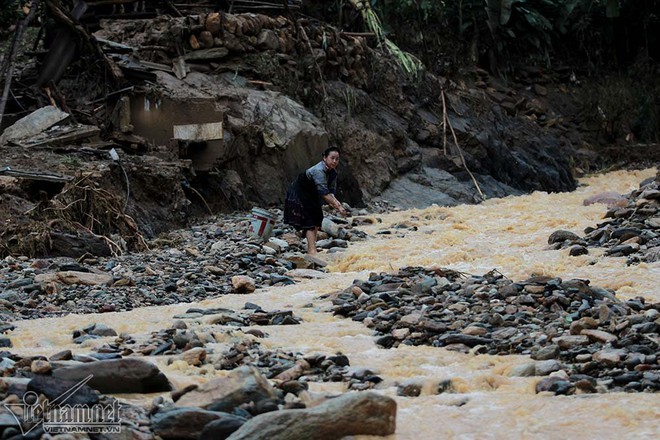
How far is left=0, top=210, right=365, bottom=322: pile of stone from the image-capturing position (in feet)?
26.5

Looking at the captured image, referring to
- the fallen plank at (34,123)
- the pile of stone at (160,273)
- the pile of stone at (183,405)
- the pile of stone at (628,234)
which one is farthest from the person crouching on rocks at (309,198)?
the pile of stone at (183,405)

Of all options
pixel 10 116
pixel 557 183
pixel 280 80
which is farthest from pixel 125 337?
pixel 557 183

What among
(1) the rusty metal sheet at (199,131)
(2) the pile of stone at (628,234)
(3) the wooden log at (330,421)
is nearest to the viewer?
(3) the wooden log at (330,421)

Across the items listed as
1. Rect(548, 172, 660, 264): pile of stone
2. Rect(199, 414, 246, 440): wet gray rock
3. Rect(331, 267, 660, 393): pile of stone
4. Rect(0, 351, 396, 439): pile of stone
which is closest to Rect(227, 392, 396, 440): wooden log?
Rect(0, 351, 396, 439): pile of stone

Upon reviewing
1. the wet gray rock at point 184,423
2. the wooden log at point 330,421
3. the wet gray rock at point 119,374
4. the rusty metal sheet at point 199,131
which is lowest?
the rusty metal sheet at point 199,131

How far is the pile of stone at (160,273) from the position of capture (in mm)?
8062

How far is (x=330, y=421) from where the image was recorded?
13.9 feet

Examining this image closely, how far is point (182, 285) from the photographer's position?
8.92 metres

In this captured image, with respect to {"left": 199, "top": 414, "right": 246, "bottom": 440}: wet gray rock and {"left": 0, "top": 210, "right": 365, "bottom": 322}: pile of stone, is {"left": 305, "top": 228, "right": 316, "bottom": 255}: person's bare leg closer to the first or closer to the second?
{"left": 0, "top": 210, "right": 365, "bottom": 322}: pile of stone

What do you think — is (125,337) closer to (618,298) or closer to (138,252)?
(618,298)

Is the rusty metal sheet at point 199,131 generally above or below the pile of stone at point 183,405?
below

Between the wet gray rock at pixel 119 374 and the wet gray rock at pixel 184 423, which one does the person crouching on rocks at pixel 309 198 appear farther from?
the wet gray rock at pixel 184 423

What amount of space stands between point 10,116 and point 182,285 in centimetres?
522

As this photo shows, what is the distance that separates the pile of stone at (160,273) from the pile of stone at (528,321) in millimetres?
1476
